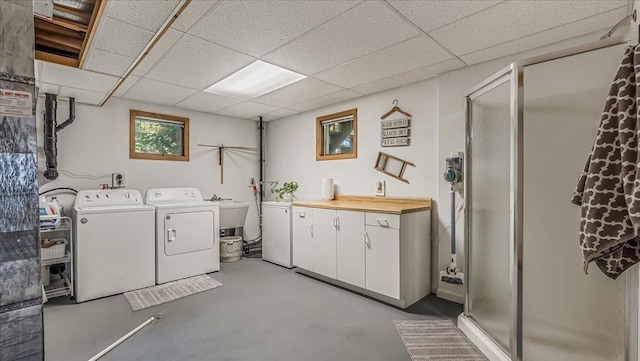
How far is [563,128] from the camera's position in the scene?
1.60 metres

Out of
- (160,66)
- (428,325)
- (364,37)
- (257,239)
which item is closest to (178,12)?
(160,66)

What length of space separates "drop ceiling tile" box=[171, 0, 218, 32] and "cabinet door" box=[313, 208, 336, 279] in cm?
213

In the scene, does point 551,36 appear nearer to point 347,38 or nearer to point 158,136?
Answer: point 347,38

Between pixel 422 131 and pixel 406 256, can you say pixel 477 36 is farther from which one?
pixel 406 256

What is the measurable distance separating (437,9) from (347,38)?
0.63m

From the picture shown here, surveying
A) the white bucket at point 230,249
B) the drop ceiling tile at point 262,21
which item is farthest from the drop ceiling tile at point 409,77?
the white bucket at point 230,249

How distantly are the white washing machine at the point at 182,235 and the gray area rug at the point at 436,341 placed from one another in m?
2.47

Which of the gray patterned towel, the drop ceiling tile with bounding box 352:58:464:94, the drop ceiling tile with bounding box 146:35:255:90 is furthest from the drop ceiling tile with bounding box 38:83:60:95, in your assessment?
the gray patterned towel

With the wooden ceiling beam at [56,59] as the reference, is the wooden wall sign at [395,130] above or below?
below

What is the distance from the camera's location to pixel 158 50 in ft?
7.49

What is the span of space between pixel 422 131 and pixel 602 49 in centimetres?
169

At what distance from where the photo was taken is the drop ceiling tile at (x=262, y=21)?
67.6 inches

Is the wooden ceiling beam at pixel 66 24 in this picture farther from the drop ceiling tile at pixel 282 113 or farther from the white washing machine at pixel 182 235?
the drop ceiling tile at pixel 282 113

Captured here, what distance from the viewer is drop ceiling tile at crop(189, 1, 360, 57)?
172 cm
